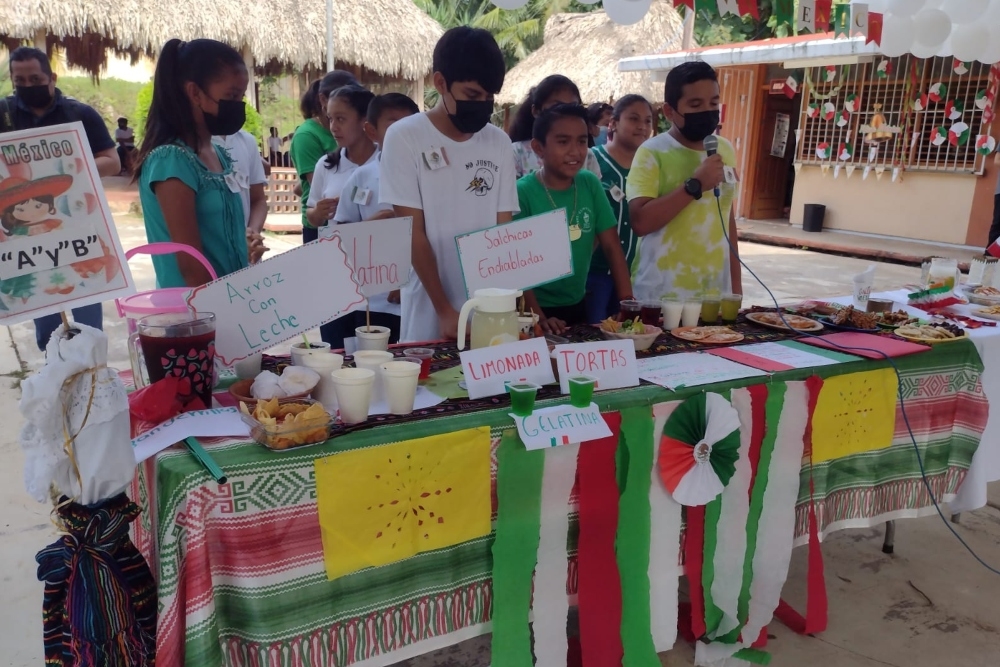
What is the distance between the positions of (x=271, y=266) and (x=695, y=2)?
234 cm

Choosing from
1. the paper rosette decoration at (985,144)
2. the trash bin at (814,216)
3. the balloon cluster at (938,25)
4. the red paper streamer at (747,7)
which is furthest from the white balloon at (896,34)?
the trash bin at (814,216)

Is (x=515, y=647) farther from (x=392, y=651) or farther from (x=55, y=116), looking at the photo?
(x=55, y=116)

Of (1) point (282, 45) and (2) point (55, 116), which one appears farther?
(1) point (282, 45)

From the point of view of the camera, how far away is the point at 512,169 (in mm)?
2229

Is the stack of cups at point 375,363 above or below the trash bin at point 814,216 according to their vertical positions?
above

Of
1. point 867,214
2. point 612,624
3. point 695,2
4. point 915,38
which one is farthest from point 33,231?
point 867,214

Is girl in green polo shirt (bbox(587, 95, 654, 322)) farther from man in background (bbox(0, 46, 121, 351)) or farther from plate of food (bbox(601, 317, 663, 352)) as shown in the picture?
man in background (bbox(0, 46, 121, 351))

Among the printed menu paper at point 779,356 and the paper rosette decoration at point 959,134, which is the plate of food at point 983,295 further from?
the paper rosette decoration at point 959,134

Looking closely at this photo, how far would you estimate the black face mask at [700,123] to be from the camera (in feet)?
7.72

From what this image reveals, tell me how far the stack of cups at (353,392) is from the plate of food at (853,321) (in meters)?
1.52

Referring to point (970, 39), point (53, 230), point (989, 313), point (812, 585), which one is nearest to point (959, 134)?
point (970, 39)

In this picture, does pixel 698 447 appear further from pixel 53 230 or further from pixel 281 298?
pixel 53 230

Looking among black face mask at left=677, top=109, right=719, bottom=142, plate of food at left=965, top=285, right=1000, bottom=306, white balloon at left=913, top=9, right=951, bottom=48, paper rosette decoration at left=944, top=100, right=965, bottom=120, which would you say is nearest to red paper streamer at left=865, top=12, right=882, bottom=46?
white balloon at left=913, top=9, right=951, bottom=48

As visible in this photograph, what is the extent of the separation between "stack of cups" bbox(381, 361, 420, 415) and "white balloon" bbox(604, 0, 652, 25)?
8.87ft
